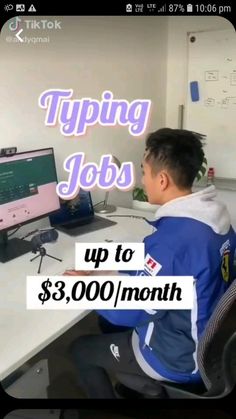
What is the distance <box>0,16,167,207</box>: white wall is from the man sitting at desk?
300 mm

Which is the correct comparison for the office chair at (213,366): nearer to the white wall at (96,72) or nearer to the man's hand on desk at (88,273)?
the man's hand on desk at (88,273)

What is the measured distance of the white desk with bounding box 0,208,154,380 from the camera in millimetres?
734

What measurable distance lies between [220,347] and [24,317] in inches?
18.6

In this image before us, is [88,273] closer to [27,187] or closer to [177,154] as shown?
[177,154]

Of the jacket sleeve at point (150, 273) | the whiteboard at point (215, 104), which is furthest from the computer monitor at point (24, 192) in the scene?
the whiteboard at point (215, 104)

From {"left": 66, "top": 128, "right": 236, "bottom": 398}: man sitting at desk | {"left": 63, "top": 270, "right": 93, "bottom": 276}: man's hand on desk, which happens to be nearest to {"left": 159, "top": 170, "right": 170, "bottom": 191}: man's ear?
{"left": 66, "top": 128, "right": 236, "bottom": 398}: man sitting at desk

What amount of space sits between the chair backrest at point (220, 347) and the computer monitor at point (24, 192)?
0.72m

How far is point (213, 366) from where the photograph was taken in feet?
2.45

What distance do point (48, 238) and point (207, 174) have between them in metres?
1.27

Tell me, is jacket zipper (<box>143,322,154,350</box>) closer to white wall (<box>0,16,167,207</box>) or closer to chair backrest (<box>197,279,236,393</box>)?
chair backrest (<box>197,279,236,393</box>)

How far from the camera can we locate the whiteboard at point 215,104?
6.24ft
